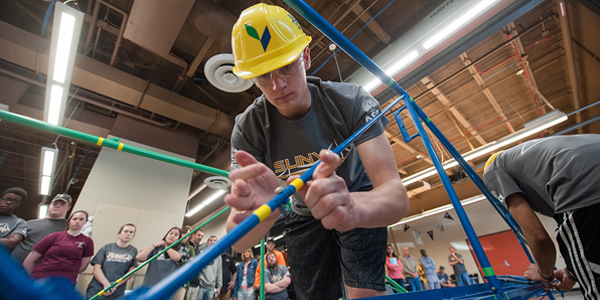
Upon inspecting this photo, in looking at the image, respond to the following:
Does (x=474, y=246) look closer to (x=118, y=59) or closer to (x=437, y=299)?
(x=437, y=299)

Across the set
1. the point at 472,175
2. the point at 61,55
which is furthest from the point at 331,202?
the point at 61,55

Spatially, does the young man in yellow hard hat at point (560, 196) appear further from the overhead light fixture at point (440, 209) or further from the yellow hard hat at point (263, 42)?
the overhead light fixture at point (440, 209)

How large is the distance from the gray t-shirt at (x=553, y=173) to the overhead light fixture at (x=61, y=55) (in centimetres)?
411

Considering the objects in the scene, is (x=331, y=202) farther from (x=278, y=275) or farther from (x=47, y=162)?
(x=47, y=162)

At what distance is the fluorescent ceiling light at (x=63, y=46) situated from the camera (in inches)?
111

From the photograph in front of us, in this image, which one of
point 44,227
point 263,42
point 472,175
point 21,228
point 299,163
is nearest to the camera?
point 263,42

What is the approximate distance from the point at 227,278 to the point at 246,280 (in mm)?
547

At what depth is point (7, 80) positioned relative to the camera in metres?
4.32

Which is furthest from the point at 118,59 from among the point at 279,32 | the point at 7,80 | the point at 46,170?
the point at 279,32

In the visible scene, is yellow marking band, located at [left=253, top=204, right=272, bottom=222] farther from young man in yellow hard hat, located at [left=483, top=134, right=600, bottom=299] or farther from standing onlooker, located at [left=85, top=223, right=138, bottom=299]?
standing onlooker, located at [left=85, top=223, right=138, bottom=299]

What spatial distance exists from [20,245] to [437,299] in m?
3.79

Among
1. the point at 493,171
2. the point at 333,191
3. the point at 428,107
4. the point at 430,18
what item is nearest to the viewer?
the point at 333,191

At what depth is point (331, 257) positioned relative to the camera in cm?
109

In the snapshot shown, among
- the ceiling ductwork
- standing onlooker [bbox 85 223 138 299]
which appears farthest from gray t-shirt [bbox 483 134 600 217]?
the ceiling ductwork
